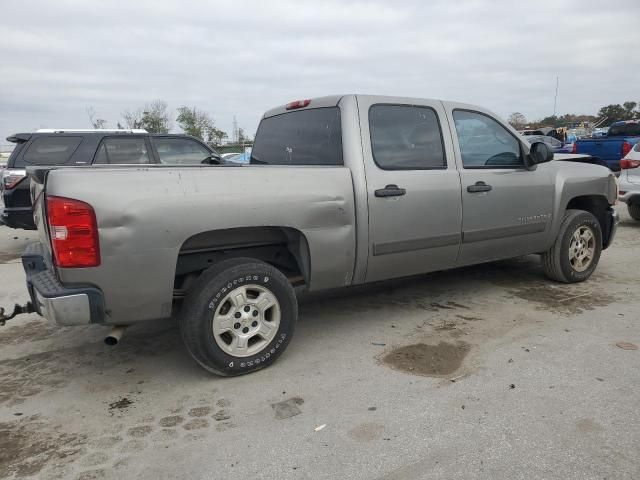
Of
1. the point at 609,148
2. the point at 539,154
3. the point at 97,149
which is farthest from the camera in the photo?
the point at 609,148

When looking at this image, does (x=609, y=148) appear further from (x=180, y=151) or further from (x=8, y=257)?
(x=8, y=257)

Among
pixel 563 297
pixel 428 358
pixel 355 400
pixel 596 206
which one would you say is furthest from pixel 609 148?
pixel 355 400

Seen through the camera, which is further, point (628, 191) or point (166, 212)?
point (628, 191)

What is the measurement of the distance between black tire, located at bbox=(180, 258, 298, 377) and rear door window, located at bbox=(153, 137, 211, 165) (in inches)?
203

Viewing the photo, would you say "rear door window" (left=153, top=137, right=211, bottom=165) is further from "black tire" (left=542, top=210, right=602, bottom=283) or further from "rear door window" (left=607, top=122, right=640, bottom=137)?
"rear door window" (left=607, top=122, right=640, bottom=137)

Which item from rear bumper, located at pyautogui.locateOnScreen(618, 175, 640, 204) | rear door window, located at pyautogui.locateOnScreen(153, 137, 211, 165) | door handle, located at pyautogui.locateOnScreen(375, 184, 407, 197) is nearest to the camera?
door handle, located at pyautogui.locateOnScreen(375, 184, 407, 197)

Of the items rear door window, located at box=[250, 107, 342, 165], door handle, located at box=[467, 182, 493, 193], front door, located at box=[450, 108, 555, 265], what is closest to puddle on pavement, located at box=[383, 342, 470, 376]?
front door, located at box=[450, 108, 555, 265]

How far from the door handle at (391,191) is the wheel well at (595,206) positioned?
8.41 ft

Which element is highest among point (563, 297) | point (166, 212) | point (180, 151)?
point (180, 151)

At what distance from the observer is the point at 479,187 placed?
430 cm

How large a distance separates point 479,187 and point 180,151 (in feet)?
17.6

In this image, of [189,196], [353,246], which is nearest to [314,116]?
[353,246]

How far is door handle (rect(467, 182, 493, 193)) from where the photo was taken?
425 centimetres

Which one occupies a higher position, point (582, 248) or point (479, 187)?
point (479, 187)
